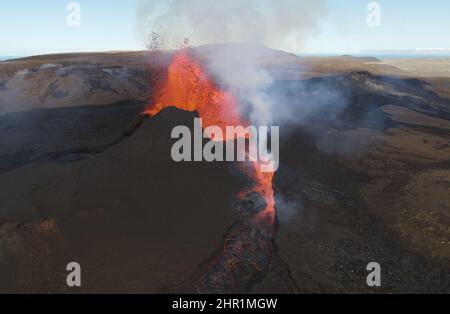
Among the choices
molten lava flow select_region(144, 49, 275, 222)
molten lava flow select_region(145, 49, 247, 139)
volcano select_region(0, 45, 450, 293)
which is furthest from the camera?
molten lava flow select_region(145, 49, 247, 139)

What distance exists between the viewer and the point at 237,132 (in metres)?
15.5

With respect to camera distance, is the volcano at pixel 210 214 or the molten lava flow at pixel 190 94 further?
the molten lava flow at pixel 190 94

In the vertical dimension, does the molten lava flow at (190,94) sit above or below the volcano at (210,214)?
above

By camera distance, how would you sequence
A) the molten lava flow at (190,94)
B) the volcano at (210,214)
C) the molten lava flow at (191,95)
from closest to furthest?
1. the volcano at (210,214)
2. the molten lava flow at (191,95)
3. the molten lava flow at (190,94)

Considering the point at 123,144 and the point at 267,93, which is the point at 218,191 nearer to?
the point at 123,144

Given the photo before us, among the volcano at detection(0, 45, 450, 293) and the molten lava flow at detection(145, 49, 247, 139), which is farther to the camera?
the molten lava flow at detection(145, 49, 247, 139)

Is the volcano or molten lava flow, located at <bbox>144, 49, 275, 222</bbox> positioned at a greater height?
molten lava flow, located at <bbox>144, 49, 275, 222</bbox>

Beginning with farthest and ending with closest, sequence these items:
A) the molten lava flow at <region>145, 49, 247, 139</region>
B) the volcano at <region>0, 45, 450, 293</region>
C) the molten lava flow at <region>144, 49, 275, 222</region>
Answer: the molten lava flow at <region>145, 49, 247, 139</region> < the molten lava flow at <region>144, 49, 275, 222</region> < the volcano at <region>0, 45, 450, 293</region>

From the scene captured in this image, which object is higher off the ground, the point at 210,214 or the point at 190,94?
the point at 190,94

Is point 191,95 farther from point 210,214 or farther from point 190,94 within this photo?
point 210,214

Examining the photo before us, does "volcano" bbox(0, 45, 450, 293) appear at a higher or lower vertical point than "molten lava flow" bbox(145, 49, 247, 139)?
lower

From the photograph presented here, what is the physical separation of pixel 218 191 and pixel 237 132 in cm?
464

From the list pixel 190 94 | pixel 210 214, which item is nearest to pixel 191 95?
pixel 190 94
